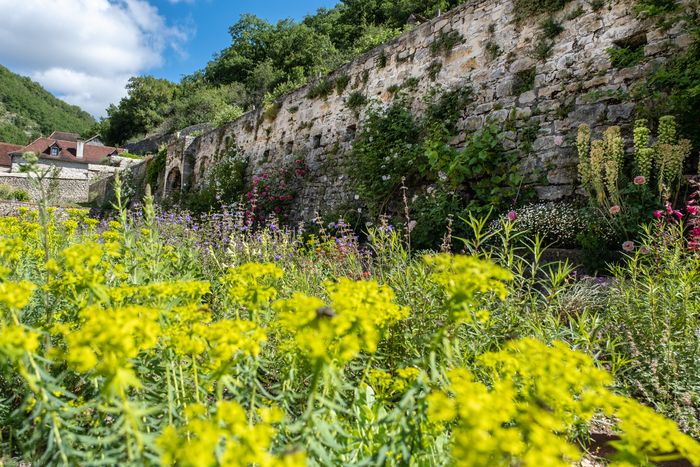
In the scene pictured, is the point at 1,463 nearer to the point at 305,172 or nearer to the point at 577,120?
the point at 577,120

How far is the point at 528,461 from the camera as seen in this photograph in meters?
0.68

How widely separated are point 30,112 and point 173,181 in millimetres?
60417

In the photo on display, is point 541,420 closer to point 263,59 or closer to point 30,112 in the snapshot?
point 263,59

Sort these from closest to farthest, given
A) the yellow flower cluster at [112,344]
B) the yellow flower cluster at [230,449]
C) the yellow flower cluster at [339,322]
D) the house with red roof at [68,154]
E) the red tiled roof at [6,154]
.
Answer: the yellow flower cluster at [230,449]
the yellow flower cluster at [112,344]
the yellow flower cluster at [339,322]
the house with red roof at [68,154]
the red tiled roof at [6,154]

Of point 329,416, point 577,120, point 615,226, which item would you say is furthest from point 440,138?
point 329,416

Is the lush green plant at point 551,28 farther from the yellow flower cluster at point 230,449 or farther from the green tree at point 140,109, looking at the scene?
the green tree at point 140,109

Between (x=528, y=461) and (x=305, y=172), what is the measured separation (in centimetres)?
879

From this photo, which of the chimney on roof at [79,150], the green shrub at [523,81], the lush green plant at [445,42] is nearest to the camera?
the green shrub at [523,81]

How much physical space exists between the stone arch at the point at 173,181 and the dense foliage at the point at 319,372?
13.2 metres

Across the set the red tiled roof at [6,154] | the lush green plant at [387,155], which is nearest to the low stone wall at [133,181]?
the lush green plant at [387,155]

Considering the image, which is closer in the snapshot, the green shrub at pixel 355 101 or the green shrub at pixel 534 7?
the green shrub at pixel 534 7

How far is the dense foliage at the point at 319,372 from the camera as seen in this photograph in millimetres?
825

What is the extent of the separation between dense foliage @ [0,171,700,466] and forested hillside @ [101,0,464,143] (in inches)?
922

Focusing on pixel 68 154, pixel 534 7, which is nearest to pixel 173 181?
pixel 534 7
